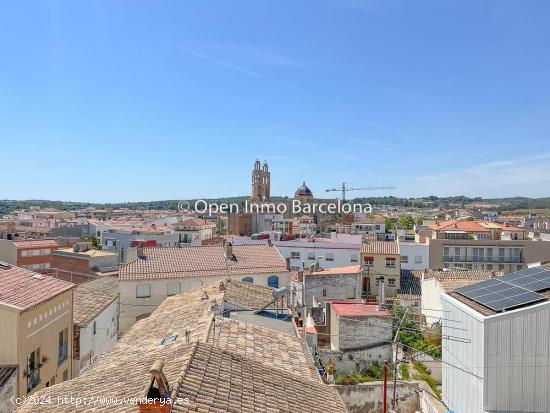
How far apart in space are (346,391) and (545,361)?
22.6 ft

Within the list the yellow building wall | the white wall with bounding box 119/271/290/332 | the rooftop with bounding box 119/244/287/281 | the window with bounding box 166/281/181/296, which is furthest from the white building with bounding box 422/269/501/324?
the yellow building wall

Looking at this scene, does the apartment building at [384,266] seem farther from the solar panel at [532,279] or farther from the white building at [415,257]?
the solar panel at [532,279]

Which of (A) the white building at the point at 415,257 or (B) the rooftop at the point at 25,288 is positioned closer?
(B) the rooftop at the point at 25,288

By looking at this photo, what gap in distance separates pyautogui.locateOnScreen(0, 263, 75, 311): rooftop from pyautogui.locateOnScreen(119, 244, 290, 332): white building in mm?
10556

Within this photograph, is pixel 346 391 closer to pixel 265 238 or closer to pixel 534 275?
pixel 534 275

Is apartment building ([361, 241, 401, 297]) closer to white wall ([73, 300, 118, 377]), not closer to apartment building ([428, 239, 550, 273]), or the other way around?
apartment building ([428, 239, 550, 273])

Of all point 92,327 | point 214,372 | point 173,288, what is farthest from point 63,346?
point 173,288

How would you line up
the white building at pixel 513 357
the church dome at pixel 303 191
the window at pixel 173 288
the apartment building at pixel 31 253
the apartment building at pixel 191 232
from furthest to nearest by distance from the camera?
1. the church dome at pixel 303 191
2. the apartment building at pixel 191 232
3. the apartment building at pixel 31 253
4. the window at pixel 173 288
5. the white building at pixel 513 357

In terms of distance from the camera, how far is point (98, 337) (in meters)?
22.1

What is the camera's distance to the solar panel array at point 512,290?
13.5 metres

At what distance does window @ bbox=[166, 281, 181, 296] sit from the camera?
94.7 feet

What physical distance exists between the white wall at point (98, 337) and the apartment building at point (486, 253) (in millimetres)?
36489

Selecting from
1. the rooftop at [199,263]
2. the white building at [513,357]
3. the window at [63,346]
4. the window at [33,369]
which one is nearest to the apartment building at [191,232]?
the rooftop at [199,263]

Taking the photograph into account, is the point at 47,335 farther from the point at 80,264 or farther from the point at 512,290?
the point at 80,264
